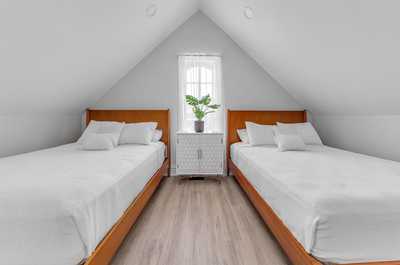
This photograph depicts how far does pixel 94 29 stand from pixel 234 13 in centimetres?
178

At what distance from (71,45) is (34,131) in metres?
1.35

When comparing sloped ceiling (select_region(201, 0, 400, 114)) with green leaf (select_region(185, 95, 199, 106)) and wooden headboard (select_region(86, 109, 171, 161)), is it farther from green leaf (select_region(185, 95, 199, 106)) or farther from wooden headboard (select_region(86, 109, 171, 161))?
wooden headboard (select_region(86, 109, 171, 161))

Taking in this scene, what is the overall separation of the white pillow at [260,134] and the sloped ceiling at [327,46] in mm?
771

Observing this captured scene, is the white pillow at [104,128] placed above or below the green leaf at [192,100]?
below

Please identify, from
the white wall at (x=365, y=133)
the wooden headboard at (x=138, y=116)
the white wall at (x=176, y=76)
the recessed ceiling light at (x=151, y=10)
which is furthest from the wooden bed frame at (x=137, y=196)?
the white wall at (x=365, y=133)

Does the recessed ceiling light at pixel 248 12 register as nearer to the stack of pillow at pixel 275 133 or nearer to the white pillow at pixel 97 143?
the stack of pillow at pixel 275 133

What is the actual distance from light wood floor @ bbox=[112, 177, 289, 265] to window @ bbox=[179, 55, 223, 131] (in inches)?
59.8

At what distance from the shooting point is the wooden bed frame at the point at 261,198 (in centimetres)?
129

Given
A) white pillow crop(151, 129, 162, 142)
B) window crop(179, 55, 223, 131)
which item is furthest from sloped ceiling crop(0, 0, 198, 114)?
white pillow crop(151, 129, 162, 142)

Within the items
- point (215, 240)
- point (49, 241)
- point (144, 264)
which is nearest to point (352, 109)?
point (215, 240)

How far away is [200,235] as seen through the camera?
195 cm

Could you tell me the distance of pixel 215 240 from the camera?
6.13 feet

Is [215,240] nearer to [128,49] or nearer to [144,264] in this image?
[144,264]

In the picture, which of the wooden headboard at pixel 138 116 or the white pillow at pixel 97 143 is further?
the wooden headboard at pixel 138 116
